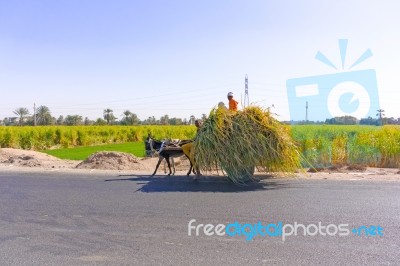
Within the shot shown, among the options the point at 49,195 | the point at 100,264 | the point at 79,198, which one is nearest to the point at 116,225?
the point at 100,264

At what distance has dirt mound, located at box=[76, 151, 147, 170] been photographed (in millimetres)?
15562

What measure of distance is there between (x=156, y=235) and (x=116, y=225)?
3.19 feet

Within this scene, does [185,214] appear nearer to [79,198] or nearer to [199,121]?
[79,198]

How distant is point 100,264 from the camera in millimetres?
5078

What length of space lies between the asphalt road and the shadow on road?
3 cm

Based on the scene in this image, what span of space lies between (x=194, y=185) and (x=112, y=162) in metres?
5.87

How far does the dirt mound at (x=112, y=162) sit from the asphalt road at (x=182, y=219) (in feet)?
12.5

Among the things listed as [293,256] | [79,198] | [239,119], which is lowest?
[293,256]

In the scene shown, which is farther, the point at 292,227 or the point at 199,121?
the point at 199,121

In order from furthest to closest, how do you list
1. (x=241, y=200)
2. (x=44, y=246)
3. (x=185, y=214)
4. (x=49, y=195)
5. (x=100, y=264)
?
(x=49, y=195) < (x=241, y=200) < (x=185, y=214) < (x=44, y=246) < (x=100, y=264)

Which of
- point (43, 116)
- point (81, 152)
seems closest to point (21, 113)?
point (43, 116)

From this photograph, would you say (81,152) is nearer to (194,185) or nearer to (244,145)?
(194,185)

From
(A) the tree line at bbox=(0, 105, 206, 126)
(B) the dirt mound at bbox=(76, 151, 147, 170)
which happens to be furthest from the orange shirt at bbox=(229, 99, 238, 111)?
(A) the tree line at bbox=(0, 105, 206, 126)

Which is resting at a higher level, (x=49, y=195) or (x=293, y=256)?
(x=49, y=195)
